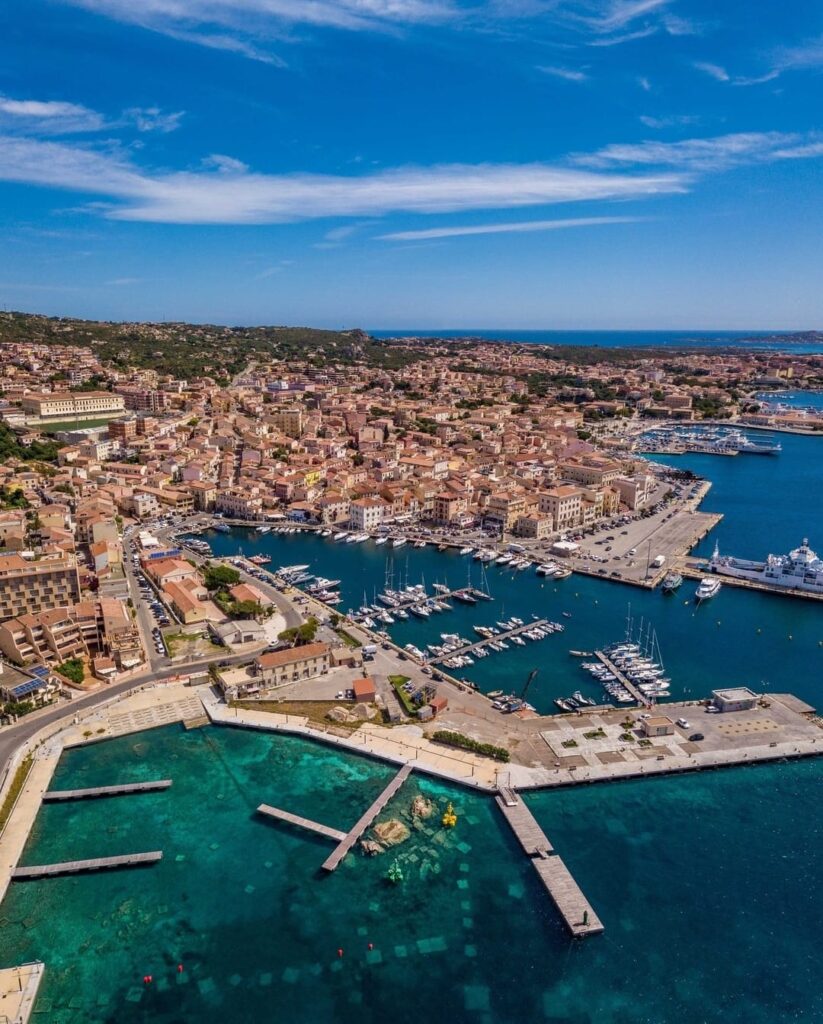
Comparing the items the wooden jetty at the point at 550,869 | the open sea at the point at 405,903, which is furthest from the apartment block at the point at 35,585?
the wooden jetty at the point at 550,869

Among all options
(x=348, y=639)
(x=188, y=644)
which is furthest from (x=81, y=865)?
(x=348, y=639)

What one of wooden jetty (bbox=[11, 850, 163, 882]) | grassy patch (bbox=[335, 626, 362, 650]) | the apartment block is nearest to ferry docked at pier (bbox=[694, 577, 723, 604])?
grassy patch (bbox=[335, 626, 362, 650])

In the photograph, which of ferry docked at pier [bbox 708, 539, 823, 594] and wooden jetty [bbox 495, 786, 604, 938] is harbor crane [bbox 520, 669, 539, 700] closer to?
wooden jetty [bbox 495, 786, 604, 938]

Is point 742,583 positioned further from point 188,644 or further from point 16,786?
point 16,786

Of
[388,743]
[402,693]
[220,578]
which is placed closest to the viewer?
[388,743]

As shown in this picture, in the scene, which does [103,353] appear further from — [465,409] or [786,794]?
[786,794]

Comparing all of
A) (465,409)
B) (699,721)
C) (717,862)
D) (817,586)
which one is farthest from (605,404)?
(717,862)
